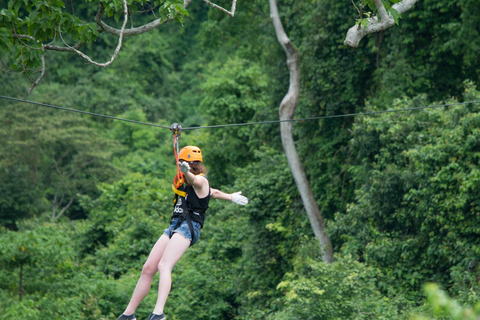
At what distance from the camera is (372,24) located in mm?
4918

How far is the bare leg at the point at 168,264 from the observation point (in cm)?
420

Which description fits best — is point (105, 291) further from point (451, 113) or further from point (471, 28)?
point (471, 28)

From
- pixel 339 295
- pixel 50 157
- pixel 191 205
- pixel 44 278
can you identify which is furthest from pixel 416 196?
pixel 50 157

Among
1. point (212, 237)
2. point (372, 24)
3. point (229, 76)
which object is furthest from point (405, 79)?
point (229, 76)

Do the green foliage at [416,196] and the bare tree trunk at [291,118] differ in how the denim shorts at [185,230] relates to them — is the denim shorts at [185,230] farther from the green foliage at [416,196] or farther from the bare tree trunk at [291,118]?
the bare tree trunk at [291,118]

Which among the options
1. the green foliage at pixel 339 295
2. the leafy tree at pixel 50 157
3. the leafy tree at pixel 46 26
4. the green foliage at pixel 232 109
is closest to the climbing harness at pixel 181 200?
the leafy tree at pixel 46 26

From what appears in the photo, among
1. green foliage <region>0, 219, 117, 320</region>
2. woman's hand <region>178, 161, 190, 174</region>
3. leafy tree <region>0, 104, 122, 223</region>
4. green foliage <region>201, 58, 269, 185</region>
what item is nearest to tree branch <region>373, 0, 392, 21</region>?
woman's hand <region>178, 161, 190, 174</region>

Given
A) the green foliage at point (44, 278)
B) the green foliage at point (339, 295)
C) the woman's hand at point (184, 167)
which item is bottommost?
the woman's hand at point (184, 167)

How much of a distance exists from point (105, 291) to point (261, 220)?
3.60m

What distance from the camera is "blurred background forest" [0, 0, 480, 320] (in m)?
8.33

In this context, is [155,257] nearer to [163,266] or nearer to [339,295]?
[163,266]

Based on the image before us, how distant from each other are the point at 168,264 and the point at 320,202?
848 centimetres

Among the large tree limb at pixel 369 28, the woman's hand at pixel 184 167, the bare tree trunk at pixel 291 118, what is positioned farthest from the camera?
the bare tree trunk at pixel 291 118

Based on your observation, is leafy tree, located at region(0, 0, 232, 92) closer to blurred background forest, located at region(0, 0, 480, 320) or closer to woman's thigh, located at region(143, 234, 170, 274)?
blurred background forest, located at region(0, 0, 480, 320)
